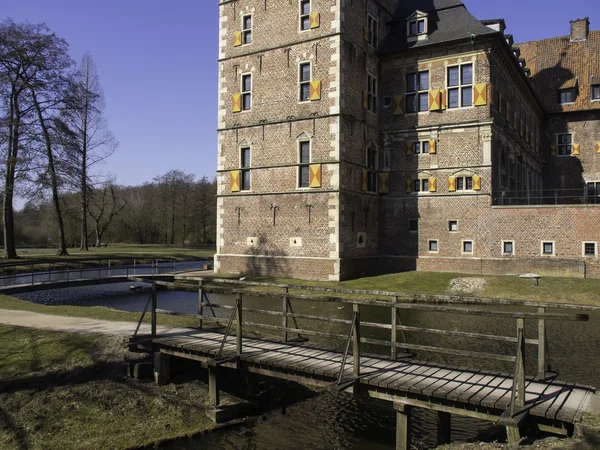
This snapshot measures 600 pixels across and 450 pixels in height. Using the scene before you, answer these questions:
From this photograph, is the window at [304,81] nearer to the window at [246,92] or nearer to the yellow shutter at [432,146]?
the window at [246,92]

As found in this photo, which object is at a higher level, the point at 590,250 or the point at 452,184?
the point at 452,184

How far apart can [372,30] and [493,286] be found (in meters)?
14.9

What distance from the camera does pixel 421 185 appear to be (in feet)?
89.6

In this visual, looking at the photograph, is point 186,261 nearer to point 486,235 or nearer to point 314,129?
point 314,129

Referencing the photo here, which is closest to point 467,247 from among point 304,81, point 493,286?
point 493,286

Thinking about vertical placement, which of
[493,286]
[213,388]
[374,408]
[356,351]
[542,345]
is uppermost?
[542,345]

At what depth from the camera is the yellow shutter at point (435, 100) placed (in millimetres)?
26578

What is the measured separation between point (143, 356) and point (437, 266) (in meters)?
19.1

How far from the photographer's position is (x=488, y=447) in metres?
5.88

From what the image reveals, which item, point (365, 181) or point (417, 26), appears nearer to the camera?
point (365, 181)

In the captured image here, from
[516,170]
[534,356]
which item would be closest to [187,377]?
[534,356]

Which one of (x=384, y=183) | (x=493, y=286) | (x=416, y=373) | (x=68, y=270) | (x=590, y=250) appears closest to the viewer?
(x=416, y=373)

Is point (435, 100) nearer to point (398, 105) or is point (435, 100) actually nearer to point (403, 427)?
point (398, 105)

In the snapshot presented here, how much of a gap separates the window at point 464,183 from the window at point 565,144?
19.3 metres
